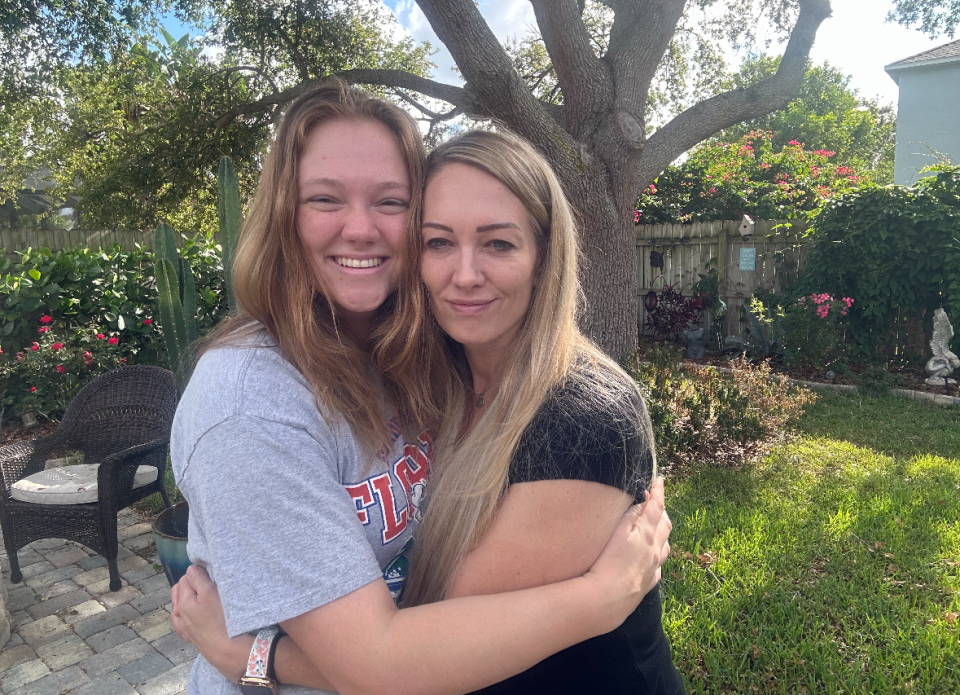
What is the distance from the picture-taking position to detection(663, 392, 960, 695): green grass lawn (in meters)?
2.83

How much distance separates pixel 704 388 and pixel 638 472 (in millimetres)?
4859

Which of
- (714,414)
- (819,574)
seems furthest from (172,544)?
(714,414)

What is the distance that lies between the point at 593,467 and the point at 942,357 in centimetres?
837

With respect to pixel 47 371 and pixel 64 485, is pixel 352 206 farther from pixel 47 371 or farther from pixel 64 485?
pixel 47 371

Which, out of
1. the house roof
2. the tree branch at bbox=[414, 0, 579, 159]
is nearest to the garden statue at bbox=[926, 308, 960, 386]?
the tree branch at bbox=[414, 0, 579, 159]

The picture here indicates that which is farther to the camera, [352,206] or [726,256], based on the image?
[726,256]

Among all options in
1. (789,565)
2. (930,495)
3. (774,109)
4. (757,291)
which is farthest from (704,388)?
(757,291)

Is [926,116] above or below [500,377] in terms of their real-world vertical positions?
above

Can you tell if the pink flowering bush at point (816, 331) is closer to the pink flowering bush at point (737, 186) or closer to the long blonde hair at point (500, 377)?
the pink flowering bush at point (737, 186)

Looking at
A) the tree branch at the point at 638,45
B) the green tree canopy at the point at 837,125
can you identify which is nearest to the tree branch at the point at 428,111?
the tree branch at the point at 638,45

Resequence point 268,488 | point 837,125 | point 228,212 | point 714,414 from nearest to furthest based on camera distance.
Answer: point 268,488
point 228,212
point 714,414
point 837,125

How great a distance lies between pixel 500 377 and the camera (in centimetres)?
150

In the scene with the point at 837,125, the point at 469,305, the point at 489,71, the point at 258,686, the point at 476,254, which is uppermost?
the point at 837,125

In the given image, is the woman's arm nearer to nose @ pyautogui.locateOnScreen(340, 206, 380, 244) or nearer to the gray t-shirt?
the gray t-shirt
